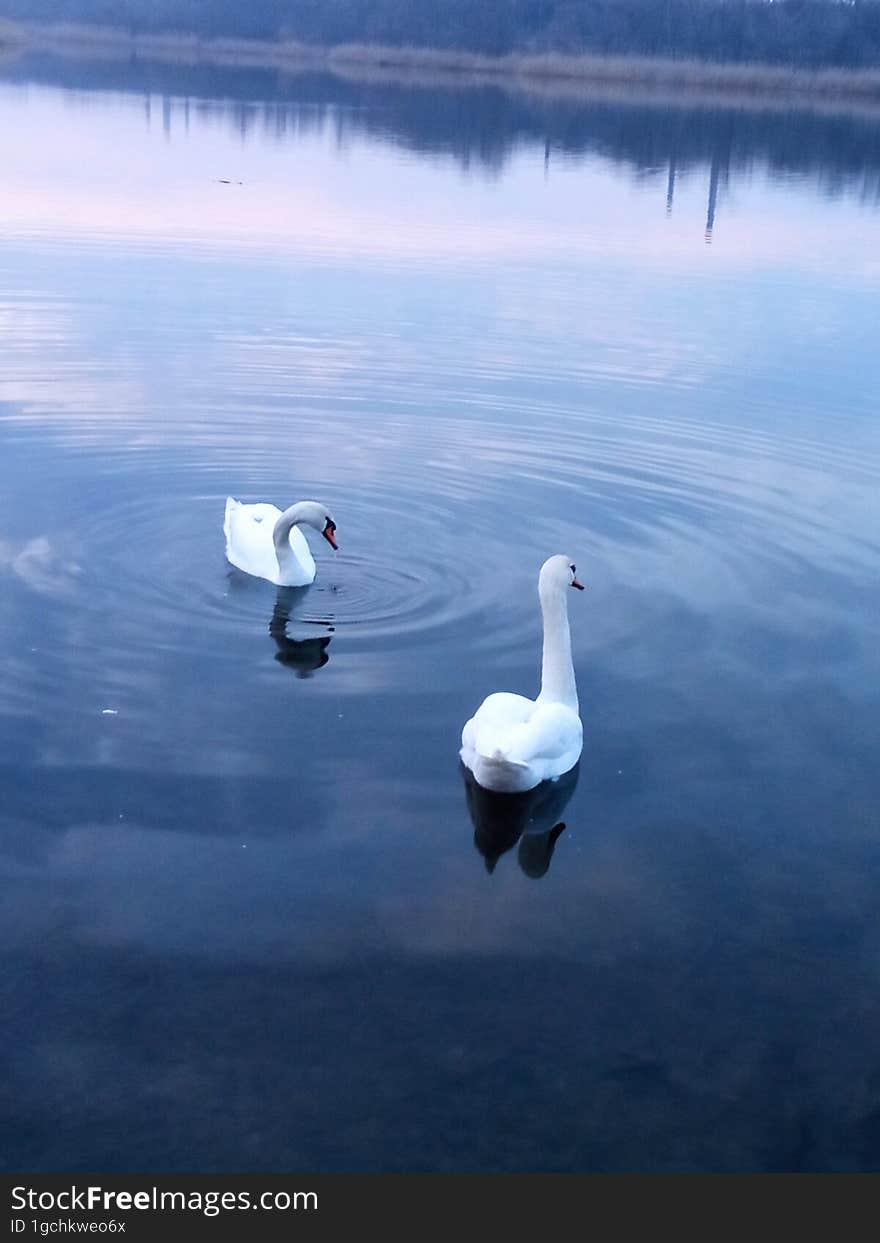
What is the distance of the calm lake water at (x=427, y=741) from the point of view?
5.38 meters

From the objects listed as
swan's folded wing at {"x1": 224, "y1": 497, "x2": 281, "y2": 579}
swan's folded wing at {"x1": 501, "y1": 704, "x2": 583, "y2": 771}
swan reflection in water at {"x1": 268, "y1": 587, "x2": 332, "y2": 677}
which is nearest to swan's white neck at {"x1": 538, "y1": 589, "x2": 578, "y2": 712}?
swan's folded wing at {"x1": 501, "y1": 704, "x2": 583, "y2": 771}

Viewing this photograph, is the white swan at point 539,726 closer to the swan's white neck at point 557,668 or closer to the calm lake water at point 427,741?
the swan's white neck at point 557,668

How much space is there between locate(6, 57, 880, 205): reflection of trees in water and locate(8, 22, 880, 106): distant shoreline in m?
4.99

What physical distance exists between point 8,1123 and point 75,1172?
323mm

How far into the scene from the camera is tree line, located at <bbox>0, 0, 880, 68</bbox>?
252 ft

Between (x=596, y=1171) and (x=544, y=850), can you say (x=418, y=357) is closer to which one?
(x=544, y=850)

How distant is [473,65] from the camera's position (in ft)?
241

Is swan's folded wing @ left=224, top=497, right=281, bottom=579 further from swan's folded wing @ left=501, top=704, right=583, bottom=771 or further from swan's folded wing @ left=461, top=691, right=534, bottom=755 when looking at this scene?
swan's folded wing @ left=501, top=704, right=583, bottom=771

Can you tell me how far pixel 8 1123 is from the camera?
5055 millimetres

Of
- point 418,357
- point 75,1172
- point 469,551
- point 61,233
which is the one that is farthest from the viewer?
point 61,233

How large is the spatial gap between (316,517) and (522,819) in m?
3.30

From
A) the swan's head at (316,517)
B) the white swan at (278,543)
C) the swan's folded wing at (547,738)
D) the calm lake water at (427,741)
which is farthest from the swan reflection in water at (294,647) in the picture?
the swan's folded wing at (547,738)

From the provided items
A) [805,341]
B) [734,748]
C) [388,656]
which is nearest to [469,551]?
[388,656]

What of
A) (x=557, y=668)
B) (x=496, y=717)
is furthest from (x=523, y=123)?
(x=496, y=717)
